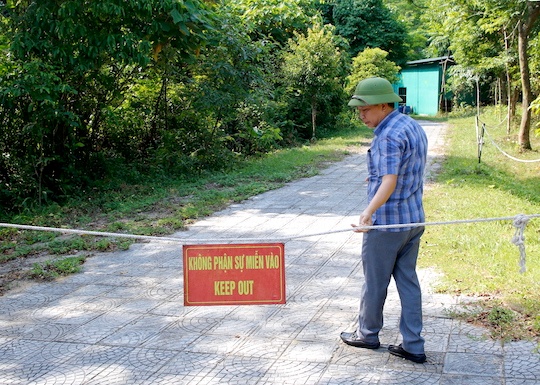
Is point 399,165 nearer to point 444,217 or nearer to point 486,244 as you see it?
point 486,244

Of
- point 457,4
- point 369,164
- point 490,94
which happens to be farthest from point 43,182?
point 490,94

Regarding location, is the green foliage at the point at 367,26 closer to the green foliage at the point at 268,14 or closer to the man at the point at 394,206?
the green foliage at the point at 268,14

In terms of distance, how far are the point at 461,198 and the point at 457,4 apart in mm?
9317

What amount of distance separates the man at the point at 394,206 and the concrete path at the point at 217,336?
1.07 ft

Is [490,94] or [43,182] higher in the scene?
[490,94]

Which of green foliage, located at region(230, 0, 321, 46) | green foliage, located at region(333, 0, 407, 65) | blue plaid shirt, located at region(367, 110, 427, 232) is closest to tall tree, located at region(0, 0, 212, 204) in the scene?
green foliage, located at region(230, 0, 321, 46)

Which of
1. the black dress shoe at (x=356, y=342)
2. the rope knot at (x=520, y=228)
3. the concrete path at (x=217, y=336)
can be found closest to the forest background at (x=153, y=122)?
the concrete path at (x=217, y=336)

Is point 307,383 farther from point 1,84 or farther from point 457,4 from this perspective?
point 457,4

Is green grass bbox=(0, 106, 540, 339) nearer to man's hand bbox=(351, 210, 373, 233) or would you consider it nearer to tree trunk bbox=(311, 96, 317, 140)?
man's hand bbox=(351, 210, 373, 233)

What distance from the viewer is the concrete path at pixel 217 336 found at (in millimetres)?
3707

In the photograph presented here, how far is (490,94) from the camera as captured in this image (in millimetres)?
38312

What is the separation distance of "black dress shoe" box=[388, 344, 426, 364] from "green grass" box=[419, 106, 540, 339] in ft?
2.35

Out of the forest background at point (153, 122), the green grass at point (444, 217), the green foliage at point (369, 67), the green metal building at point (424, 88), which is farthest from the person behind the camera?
the green metal building at point (424, 88)

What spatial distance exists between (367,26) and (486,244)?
3363cm
